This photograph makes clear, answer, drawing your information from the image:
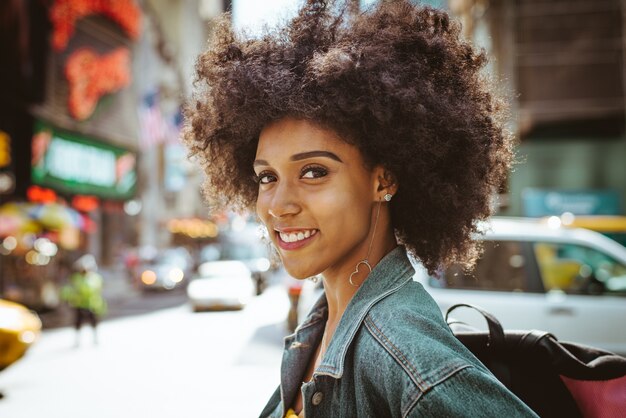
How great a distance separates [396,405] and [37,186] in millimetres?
21306

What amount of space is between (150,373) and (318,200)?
25.1 ft

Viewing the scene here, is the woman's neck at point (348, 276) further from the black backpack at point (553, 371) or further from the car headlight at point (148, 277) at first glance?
the car headlight at point (148, 277)

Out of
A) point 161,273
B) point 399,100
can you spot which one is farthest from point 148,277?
point 399,100

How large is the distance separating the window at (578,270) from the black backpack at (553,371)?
4482 millimetres

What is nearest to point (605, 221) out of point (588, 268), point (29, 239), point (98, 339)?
point (588, 268)

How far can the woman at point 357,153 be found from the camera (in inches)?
65.0

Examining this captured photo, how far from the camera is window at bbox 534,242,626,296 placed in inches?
238

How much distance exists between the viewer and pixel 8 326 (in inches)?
290

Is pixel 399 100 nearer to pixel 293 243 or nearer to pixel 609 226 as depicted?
pixel 293 243

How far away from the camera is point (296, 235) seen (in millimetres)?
1700

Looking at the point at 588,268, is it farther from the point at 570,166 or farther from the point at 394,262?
the point at 570,166

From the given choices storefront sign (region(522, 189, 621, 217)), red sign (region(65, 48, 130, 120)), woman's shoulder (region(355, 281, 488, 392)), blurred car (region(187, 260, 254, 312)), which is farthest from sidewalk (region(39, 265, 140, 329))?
woman's shoulder (region(355, 281, 488, 392))

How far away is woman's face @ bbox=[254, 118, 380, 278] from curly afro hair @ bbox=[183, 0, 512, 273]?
56 millimetres

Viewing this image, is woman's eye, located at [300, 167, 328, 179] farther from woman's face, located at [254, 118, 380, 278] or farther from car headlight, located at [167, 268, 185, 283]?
car headlight, located at [167, 268, 185, 283]
